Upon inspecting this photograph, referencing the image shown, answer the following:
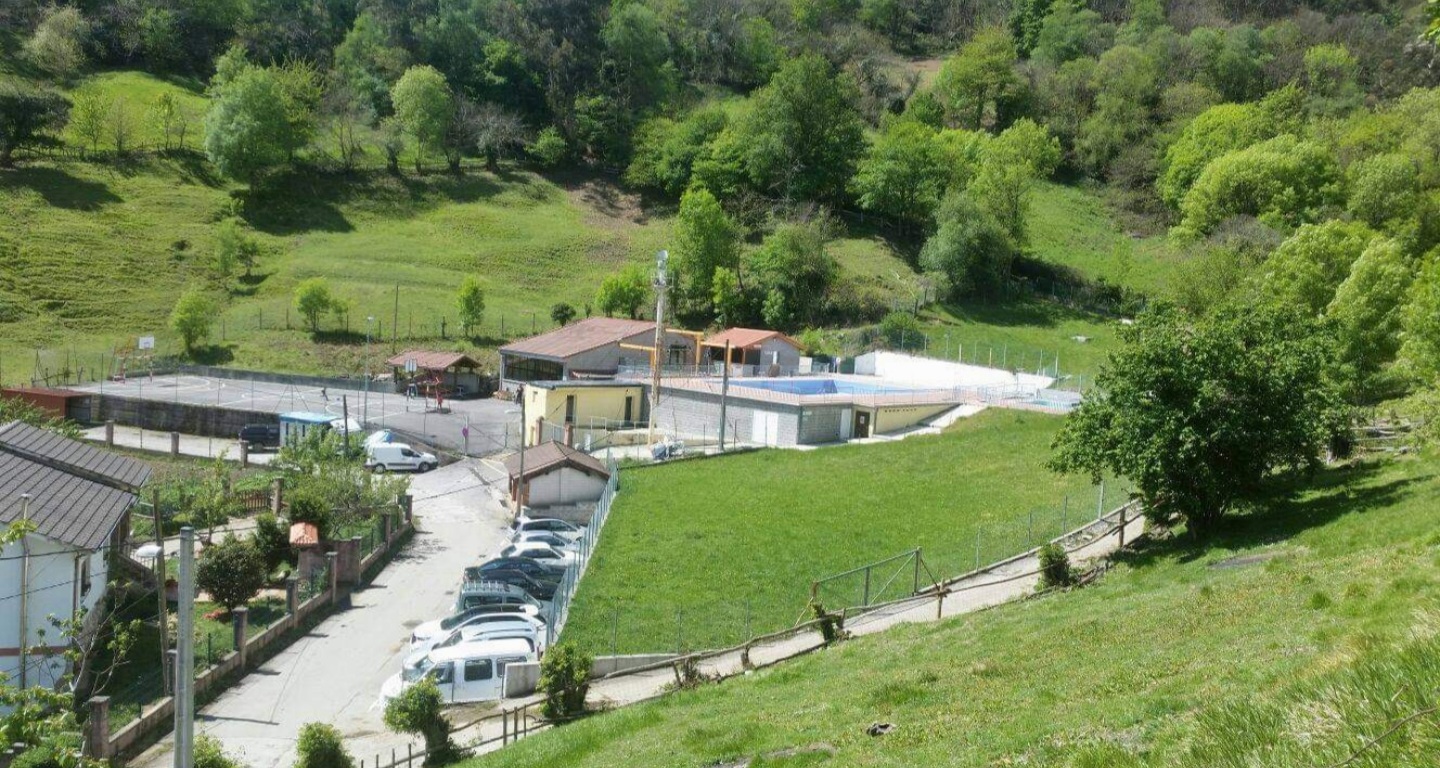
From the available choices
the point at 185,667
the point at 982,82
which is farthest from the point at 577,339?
the point at 982,82

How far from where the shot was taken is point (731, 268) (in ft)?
251

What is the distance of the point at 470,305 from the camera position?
6888 centimetres

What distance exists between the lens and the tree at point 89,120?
285 feet

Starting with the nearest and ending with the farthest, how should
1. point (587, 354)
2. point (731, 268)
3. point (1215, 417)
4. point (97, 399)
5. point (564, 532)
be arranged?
point (1215, 417) → point (564, 532) → point (97, 399) → point (587, 354) → point (731, 268)

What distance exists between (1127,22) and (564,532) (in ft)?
374

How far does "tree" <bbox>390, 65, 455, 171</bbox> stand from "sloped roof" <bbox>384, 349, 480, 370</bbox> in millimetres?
41386

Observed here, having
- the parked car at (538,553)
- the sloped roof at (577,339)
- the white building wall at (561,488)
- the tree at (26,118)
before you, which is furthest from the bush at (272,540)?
the tree at (26,118)

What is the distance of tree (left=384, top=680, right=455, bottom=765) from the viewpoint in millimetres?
17656

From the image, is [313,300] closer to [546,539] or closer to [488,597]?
[546,539]

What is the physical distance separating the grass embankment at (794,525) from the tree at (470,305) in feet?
104

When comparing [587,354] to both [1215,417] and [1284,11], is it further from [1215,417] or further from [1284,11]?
[1284,11]

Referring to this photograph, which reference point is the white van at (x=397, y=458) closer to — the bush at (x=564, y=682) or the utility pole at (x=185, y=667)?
the bush at (x=564, y=682)

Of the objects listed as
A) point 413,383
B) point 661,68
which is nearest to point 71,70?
point 661,68

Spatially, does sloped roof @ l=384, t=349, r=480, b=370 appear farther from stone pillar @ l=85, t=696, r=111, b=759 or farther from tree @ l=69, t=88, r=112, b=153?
tree @ l=69, t=88, r=112, b=153
